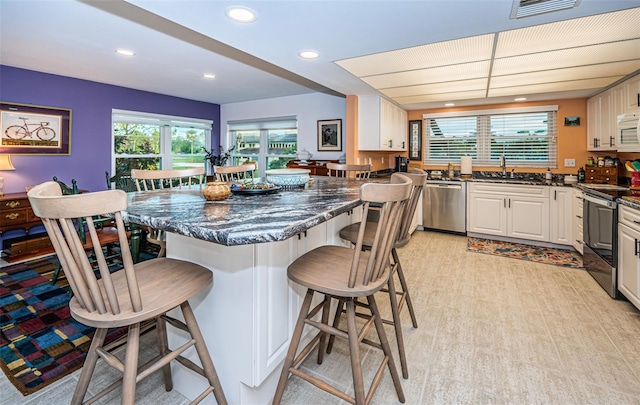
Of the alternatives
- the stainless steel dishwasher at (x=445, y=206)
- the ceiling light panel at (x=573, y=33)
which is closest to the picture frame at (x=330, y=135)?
the stainless steel dishwasher at (x=445, y=206)

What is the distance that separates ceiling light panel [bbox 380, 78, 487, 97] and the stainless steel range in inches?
61.5

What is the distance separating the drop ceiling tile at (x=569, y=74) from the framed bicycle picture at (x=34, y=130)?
540 cm

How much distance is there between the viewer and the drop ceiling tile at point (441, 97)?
160 inches

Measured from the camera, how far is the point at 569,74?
10.3 ft

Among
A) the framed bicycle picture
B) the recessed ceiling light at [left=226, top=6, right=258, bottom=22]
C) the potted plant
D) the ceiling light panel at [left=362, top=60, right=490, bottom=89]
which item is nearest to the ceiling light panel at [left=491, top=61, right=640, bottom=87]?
the ceiling light panel at [left=362, top=60, right=490, bottom=89]

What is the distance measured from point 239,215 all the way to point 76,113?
4.56m

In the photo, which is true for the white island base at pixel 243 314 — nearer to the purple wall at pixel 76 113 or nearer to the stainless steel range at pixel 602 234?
the stainless steel range at pixel 602 234

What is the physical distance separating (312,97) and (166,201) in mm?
4389

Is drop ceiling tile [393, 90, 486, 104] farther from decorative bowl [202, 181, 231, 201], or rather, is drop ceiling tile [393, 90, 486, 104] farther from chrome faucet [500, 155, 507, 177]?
decorative bowl [202, 181, 231, 201]

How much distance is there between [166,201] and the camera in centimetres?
167

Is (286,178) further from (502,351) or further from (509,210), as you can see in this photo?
(509,210)

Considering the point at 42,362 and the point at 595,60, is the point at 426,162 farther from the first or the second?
the point at 42,362

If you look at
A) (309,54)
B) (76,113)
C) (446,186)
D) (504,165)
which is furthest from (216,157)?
(504,165)

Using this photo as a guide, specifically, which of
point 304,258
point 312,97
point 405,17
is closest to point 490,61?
point 405,17
